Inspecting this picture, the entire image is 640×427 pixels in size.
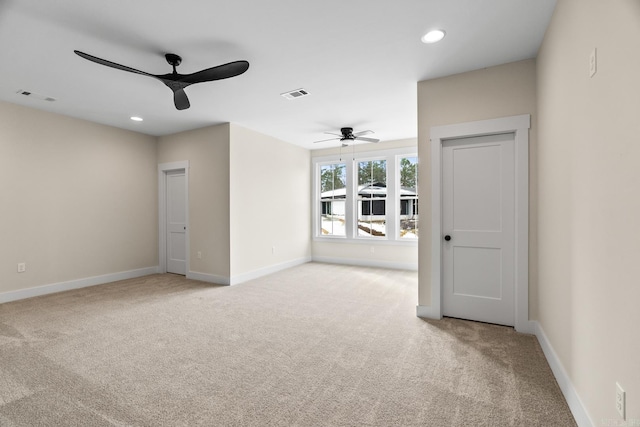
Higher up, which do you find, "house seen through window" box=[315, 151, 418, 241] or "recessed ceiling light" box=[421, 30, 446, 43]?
"recessed ceiling light" box=[421, 30, 446, 43]

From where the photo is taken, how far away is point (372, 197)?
21.6ft

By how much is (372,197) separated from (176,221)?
4.17 m

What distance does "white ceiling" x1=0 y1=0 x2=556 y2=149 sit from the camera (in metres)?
2.16

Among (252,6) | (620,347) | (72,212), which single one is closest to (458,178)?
(620,347)

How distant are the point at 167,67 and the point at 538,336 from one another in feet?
14.9

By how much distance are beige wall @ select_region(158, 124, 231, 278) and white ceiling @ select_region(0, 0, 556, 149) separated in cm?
96

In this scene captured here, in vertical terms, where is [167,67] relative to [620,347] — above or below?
above

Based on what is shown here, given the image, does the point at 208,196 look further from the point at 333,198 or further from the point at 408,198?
the point at 408,198

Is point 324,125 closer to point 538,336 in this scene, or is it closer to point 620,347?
point 538,336

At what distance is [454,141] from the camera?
3252 millimetres

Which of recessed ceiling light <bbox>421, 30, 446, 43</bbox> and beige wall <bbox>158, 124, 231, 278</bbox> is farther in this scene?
beige wall <bbox>158, 124, 231, 278</bbox>

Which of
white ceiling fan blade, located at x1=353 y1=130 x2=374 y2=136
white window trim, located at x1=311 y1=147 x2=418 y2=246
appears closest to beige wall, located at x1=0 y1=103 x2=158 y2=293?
white window trim, located at x1=311 y1=147 x2=418 y2=246

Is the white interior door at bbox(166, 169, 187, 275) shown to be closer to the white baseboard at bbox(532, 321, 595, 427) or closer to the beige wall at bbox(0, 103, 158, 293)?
the beige wall at bbox(0, 103, 158, 293)

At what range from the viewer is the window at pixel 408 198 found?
6199 mm
